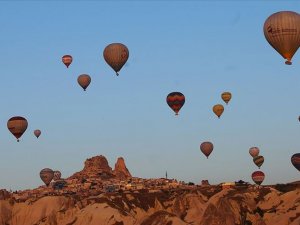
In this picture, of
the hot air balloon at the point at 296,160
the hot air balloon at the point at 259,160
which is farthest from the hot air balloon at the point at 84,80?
the hot air balloon at the point at 296,160

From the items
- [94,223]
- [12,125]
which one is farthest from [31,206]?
[94,223]

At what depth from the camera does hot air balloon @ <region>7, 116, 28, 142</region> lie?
112 metres

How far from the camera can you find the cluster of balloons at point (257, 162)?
127 metres

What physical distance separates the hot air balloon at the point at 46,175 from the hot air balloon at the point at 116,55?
53739 mm

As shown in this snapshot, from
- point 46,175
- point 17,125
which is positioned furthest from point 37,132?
point 17,125

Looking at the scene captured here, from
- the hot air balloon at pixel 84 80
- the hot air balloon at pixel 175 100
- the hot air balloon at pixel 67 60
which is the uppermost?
the hot air balloon at pixel 67 60

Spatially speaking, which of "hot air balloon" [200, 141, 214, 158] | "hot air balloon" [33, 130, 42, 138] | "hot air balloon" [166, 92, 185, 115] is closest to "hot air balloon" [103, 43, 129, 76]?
"hot air balloon" [166, 92, 185, 115]

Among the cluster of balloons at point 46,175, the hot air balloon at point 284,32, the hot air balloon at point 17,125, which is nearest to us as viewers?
the hot air balloon at point 284,32

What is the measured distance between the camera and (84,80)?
118062 millimetres

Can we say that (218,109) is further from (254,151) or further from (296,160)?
(296,160)

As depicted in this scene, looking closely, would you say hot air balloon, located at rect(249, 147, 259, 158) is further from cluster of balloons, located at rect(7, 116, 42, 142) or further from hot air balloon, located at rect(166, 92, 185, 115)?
cluster of balloons, located at rect(7, 116, 42, 142)

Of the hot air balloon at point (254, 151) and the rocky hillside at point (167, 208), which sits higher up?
the hot air balloon at point (254, 151)

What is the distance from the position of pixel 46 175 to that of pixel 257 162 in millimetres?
Result: 44765

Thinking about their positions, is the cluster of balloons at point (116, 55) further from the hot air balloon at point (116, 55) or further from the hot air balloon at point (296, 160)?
the hot air balloon at point (296, 160)
